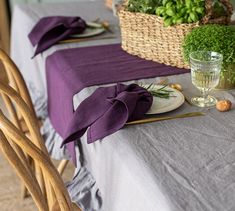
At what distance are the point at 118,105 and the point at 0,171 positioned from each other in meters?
1.31

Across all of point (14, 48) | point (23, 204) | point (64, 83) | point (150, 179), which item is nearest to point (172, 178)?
point (150, 179)

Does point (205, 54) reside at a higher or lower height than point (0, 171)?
higher

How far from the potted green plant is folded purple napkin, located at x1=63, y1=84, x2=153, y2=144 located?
0.19m

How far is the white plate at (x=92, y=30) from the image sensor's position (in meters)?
1.54

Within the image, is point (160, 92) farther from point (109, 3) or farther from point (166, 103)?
point (109, 3)

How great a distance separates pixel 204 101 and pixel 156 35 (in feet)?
1.00

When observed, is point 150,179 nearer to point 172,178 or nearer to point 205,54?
point 172,178

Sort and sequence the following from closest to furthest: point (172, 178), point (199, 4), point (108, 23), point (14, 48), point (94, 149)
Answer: point (172, 178) → point (94, 149) → point (199, 4) → point (108, 23) → point (14, 48)

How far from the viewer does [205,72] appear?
100 centimetres

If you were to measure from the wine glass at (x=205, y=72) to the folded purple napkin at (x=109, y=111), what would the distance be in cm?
13

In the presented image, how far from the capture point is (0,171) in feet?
6.83

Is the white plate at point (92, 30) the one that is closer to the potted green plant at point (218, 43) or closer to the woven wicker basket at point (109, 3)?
the woven wicker basket at point (109, 3)

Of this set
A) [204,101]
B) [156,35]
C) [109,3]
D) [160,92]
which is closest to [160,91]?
[160,92]

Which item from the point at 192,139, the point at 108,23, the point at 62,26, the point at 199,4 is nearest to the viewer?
the point at 192,139
